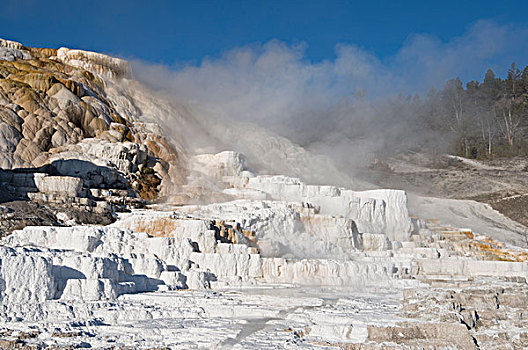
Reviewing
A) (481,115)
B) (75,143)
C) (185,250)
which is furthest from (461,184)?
(185,250)

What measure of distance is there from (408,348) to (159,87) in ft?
131

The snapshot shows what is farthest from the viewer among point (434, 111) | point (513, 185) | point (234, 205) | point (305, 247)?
point (434, 111)

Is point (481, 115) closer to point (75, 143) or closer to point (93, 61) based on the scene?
point (93, 61)

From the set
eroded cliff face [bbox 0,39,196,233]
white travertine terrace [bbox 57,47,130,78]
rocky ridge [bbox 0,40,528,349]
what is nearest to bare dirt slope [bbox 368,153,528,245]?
rocky ridge [bbox 0,40,528,349]

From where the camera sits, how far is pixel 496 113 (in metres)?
60.2

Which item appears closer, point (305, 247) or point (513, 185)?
point (305, 247)

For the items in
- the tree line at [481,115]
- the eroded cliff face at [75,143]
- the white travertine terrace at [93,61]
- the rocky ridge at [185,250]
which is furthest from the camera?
the tree line at [481,115]

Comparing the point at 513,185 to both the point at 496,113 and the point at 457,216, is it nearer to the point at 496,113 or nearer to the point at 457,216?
the point at 457,216

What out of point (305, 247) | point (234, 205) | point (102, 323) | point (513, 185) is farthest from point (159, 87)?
point (102, 323)

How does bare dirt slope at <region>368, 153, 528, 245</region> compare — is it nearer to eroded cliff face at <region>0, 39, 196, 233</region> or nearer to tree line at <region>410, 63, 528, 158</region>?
tree line at <region>410, 63, 528, 158</region>

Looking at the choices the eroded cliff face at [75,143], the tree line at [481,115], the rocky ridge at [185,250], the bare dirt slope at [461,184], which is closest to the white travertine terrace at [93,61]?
the rocky ridge at [185,250]

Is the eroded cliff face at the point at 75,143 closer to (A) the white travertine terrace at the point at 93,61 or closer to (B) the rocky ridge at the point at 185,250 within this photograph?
(B) the rocky ridge at the point at 185,250

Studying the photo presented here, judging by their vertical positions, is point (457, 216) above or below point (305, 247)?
above

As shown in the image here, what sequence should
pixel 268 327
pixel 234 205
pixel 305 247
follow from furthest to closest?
pixel 234 205
pixel 305 247
pixel 268 327
